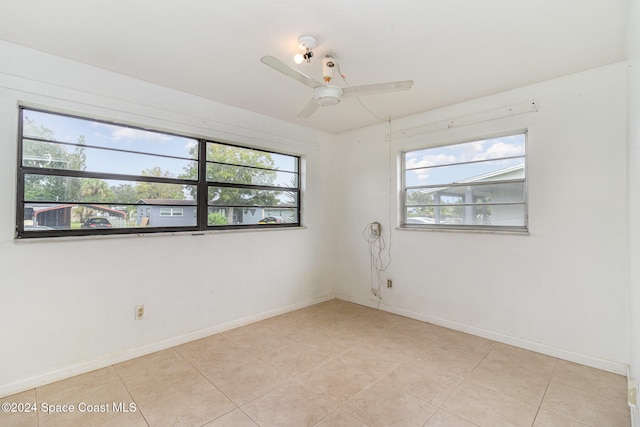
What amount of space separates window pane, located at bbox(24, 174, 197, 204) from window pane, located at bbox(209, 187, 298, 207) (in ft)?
1.15

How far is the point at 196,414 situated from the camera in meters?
1.89

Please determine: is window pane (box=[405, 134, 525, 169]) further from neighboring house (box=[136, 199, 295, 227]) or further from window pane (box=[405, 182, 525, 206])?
neighboring house (box=[136, 199, 295, 227])

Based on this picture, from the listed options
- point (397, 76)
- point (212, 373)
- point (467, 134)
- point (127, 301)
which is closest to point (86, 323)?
point (127, 301)

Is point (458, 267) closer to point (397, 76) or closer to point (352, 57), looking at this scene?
point (397, 76)

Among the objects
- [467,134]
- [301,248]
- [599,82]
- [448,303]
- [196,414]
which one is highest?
[599,82]

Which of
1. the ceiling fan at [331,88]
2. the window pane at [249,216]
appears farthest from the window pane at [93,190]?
the ceiling fan at [331,88]

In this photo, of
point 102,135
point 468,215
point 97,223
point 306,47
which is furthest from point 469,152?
point 97,223


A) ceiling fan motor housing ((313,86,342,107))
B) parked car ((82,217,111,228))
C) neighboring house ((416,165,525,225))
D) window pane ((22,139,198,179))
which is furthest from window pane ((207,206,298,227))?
neighboring house ((416,165,525,225))

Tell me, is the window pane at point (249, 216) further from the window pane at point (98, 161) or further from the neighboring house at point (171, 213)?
the window pane at point (98, 161)

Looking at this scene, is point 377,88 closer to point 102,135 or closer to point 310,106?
point 310,106

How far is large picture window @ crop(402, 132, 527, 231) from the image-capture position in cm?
299

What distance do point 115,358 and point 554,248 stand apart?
3.97 meters

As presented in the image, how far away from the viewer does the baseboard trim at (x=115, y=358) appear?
7.02ft

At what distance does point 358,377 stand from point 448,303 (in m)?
1.57
